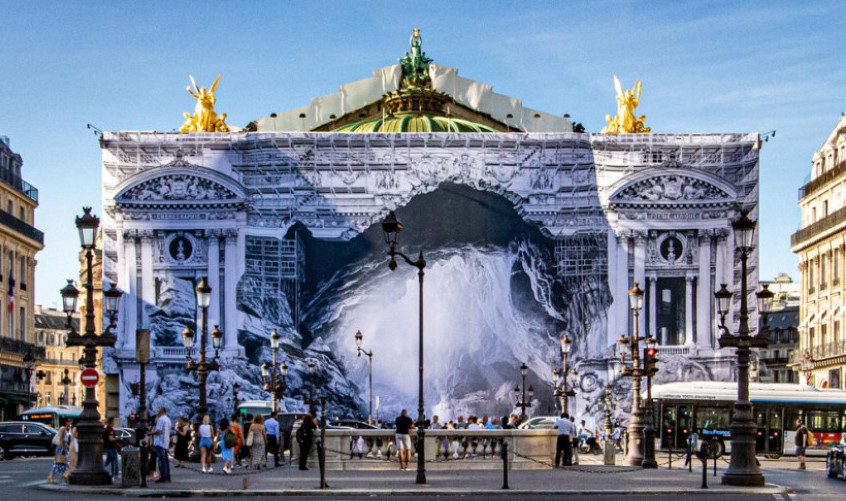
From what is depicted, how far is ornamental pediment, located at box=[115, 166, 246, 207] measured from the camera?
181 ft

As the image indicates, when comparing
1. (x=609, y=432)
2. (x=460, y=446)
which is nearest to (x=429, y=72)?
(x=609, y=432)

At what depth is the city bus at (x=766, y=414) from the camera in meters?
46.8

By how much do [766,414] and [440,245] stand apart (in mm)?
16018

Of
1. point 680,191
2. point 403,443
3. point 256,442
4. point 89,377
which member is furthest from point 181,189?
point 89,377

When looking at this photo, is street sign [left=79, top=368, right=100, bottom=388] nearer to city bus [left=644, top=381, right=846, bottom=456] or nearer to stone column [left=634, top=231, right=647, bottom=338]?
city bus [left=644, top=381, right=846, bottom=456]

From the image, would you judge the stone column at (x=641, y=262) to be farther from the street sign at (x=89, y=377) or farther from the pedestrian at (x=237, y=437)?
the street sign at (x=89, y=377)

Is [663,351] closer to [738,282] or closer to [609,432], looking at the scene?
[738,282]

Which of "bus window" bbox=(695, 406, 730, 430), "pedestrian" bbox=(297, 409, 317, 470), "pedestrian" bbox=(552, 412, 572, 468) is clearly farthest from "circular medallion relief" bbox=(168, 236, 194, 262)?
"pedestrian" bbox=(552, 412, 572, 468)

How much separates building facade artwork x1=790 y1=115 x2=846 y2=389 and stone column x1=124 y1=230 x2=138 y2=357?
31.3 m

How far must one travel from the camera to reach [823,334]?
205 feet

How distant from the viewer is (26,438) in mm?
43031

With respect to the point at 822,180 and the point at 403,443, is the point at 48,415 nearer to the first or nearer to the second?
the point at 403,443

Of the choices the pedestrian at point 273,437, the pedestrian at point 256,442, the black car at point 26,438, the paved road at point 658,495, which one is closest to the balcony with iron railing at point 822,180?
the paved road at point 658,495

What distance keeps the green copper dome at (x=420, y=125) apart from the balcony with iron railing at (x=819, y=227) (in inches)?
652
